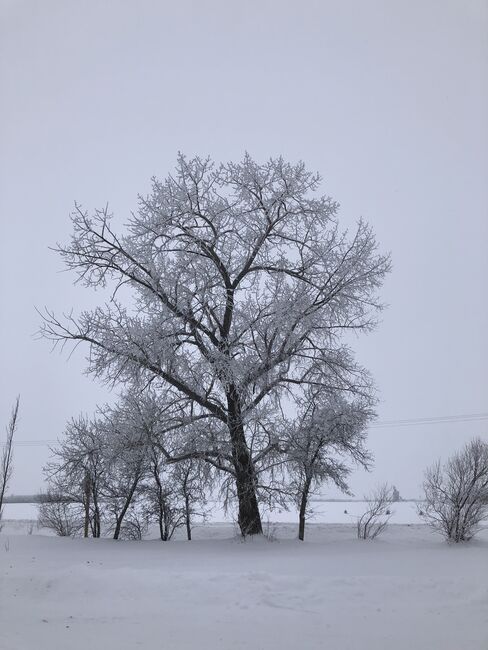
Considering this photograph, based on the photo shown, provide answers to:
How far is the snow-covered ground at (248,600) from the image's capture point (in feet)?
20.2

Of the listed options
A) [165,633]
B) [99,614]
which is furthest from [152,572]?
[165,633]

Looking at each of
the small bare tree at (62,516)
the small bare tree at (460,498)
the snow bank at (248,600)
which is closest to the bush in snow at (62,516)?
the small bare tree at (62,516)

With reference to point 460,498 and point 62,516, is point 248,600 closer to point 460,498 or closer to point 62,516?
point 460,498

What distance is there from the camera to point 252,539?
15.3 meters

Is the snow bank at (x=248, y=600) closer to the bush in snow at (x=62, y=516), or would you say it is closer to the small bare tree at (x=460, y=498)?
the small bare tree at (x=460, y=498)

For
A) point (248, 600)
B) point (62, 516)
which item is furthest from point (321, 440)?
point (62, 516)

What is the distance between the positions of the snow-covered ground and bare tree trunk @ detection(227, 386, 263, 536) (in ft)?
10.5

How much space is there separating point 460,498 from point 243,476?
19.2ft

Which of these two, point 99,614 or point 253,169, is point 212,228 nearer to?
point 253,169

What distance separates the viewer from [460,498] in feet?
49.0

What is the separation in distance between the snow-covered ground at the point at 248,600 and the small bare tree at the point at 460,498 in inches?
103

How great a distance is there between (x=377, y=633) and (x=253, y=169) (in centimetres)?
1339

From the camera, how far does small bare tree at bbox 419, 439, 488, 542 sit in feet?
48.1

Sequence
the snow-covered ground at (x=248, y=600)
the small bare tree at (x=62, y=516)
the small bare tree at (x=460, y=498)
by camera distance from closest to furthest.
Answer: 1. the snow-covered ground at (x=248, y=600)
2. the small bare tree at (x=460, y=498)
3. the small bare tree at (x=62, y=516)
